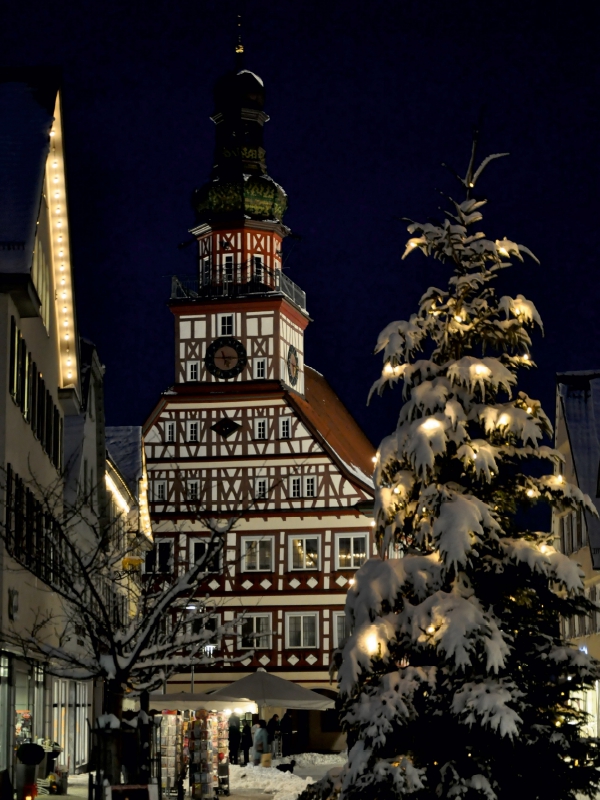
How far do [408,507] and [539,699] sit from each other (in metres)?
2.48

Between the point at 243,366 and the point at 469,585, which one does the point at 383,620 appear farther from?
the point at 243,366

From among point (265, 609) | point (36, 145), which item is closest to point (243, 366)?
point (265, 609)

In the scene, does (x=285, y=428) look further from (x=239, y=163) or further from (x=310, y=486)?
(x=239, y=163)

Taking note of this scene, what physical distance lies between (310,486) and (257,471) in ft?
7.55

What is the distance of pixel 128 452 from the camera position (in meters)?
53.7

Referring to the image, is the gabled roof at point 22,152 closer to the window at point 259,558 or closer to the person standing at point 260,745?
the person standing at point 260,745

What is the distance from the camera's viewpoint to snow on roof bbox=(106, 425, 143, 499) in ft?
172

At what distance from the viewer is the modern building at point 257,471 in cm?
6156

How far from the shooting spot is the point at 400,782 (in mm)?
15266

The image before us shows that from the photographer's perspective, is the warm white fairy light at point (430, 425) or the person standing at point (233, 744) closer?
the warm white fairy light at point (430, 425)

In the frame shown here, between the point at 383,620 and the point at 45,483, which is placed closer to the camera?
the point at 383,620

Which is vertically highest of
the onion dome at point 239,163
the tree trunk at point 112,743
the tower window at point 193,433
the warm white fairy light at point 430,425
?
the onion dome at point 239,163

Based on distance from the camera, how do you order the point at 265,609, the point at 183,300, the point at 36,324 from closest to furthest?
the point at 36,324 → the point at 265,609 → the point at 183,300

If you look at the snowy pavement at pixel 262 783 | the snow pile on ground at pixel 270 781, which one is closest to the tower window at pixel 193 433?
the snowy pavement at pixel 262 783
